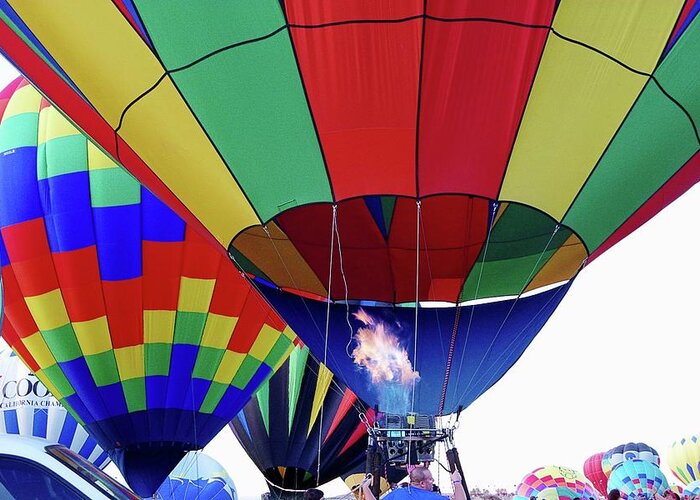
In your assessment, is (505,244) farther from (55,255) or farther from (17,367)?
(17,367)

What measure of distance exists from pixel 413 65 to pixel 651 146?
1614 millimetres

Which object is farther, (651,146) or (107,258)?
(107,258)

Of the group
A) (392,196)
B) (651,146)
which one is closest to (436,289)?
(392,196)

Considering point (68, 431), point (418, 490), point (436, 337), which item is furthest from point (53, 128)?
point (418, 490)

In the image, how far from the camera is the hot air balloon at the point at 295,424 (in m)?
12.3

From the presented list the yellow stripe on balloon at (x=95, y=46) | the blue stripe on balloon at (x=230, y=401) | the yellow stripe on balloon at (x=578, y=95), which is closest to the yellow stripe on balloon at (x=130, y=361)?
the blue stripe on balloon at (x=230, y=401)

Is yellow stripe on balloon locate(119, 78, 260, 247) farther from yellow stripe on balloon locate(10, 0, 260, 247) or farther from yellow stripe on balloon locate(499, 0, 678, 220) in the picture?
yellow stripe on balloon locate(499, 0, 678, 220)

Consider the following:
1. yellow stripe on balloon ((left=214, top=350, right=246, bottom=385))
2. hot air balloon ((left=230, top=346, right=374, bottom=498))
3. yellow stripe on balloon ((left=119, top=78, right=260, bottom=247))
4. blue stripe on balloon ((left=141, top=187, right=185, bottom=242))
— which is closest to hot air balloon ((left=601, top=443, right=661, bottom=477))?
hot air balloon ((left=230, top=346, right=374, bottom=498))

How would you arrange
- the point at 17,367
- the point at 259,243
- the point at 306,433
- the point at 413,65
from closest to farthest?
the point at 413,65, the point at 259,243, the point at 306,433, the point at 17,367

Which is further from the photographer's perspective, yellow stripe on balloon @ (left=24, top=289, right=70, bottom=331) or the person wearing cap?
yellow stripe on balloon @ (left=24, top=289, right=70, bottom=331)

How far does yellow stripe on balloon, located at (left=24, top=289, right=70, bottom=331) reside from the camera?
8.61 meters

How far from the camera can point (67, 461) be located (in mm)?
2777

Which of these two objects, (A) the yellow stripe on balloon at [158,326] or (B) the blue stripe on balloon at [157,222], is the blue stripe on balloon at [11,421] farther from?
(B) the blue stripe on balloon at [157,222]

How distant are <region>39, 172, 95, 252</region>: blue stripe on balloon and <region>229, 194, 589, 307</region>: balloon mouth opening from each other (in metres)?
3.12
